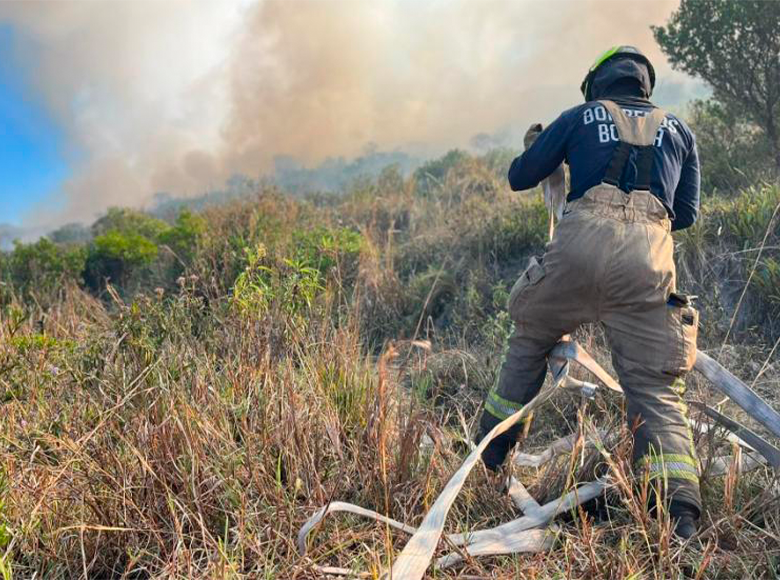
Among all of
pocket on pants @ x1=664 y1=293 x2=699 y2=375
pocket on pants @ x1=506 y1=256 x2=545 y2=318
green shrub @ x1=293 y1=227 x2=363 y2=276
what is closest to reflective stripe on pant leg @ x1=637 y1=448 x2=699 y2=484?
pocket on pants @ x1=664 y1=293 x2=699 y2=375

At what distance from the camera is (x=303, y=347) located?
3428 mm

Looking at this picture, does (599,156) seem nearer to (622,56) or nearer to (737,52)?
(622,56)

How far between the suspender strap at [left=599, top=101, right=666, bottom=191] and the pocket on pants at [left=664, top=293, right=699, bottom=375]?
56 centimetres

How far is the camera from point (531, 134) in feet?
10.7

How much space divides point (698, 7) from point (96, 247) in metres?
8.02

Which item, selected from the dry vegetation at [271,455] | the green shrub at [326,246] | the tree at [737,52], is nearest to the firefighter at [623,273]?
the dry vegetation at [271,455]

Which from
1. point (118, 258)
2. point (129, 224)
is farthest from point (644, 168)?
point (129, 224)

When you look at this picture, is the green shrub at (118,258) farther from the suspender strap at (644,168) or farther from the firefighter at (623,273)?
the suspender strap at (644,168)

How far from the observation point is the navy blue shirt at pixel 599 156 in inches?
110

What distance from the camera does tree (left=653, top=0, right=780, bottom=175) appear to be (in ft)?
21.4

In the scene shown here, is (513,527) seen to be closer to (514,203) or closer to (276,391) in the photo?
(276,391)

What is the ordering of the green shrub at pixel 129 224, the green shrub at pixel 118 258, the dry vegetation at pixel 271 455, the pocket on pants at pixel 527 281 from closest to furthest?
the dry vegetation at pixel 271 455
the pocket on pants at pixel 527 281
the green shrub at pixel 118 258
the green shrub at pixel 129 224

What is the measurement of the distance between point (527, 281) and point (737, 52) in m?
5.57

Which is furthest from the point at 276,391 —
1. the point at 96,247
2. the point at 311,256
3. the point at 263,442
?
the point at 96,247
